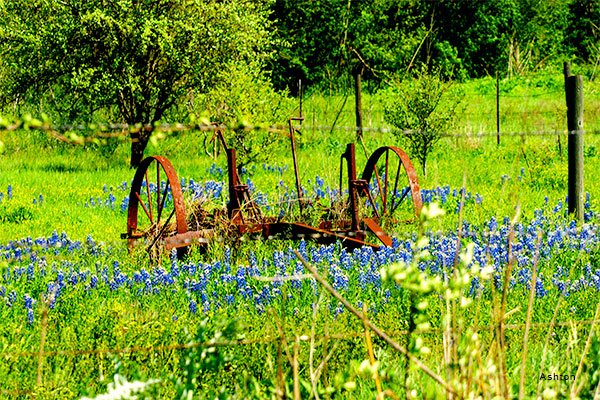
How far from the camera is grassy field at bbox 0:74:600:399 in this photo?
2.30m

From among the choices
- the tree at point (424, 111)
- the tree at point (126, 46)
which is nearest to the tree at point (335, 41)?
the tree at point (126, 46)

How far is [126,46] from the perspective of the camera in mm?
13125

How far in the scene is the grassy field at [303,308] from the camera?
230 cm

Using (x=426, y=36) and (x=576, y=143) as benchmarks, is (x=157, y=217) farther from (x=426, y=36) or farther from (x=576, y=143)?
(x=426, y=36)

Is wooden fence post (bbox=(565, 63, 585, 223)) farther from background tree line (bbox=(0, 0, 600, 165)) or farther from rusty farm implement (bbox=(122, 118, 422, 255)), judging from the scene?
background tree line (bbox=(0, 0, 600, 165))

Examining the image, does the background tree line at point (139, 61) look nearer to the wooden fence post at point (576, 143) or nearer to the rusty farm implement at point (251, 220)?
the rusty farm implement at point (251, 220)

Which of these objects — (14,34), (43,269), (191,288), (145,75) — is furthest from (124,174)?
(191,288)

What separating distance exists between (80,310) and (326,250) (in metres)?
2.11

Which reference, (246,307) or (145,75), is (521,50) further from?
(246,307)

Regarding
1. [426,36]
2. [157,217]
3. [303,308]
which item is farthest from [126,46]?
[426,36]

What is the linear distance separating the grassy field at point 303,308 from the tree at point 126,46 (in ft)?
13.9

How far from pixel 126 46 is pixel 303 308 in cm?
1032

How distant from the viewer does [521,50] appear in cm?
3092

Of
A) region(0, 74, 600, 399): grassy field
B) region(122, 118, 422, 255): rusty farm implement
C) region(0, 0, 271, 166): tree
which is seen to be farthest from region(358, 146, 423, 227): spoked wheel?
region(0, 0, 271, 166): tree
